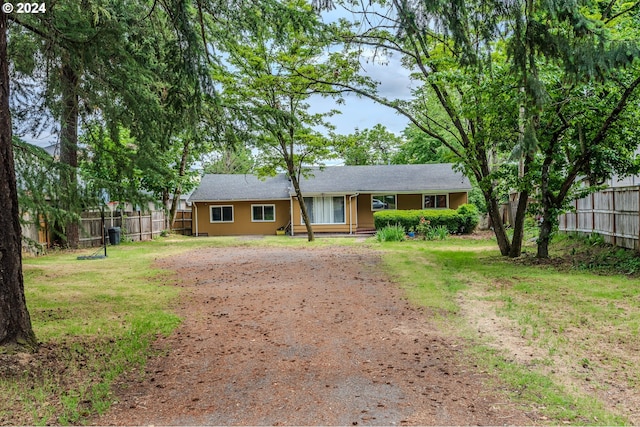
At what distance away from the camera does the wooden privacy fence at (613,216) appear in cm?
1048

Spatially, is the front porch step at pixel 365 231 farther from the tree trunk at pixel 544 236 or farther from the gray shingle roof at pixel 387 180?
the tree trunk at pixel 544 236

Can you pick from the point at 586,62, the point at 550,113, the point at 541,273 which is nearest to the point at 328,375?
the point at 586,62

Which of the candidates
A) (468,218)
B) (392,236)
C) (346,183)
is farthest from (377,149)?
(392,236)

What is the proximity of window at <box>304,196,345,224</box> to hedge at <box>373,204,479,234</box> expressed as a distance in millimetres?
3492

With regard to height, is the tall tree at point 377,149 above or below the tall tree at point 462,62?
above

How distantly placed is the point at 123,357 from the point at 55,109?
4127mm

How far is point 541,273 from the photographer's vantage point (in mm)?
9703

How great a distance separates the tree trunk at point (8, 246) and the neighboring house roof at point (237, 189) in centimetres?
2015

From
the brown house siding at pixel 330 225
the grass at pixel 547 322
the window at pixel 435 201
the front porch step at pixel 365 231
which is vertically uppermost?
the window at pixel 435 201

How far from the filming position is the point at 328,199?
25.0m

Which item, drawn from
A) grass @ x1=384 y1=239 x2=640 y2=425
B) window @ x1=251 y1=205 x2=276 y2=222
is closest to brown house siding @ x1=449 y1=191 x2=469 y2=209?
window @ x1=251 y1=205 x2=276 y2=222

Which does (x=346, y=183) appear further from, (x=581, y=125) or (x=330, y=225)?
(x=581, y=125)

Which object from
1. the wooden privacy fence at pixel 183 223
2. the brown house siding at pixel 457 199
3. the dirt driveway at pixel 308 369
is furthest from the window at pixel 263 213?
Result: the dirt driveway at pixel 308 369

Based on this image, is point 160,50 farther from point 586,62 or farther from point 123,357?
point 586,62
